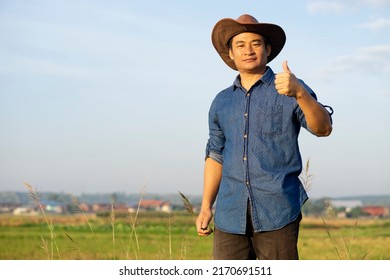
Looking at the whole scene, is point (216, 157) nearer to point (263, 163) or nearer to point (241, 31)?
point (263, 163)

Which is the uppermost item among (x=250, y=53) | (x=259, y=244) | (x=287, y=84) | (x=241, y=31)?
(x=241, y=31)

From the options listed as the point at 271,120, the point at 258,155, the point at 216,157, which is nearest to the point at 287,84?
the point at 271,120

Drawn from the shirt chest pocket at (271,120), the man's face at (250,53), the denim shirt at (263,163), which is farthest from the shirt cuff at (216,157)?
the man's face at (250,53)

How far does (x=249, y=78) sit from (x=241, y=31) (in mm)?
268

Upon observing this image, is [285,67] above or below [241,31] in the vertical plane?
below

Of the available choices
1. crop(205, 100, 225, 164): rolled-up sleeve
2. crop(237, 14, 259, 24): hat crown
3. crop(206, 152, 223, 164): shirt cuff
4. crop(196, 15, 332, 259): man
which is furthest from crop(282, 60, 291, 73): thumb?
crop(206, 152, 223, 164): shirt cuff

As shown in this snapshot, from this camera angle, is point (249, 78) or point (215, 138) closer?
point (249, 78)

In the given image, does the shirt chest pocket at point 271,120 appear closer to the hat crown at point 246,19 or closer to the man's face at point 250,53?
the man's face at point 250,53

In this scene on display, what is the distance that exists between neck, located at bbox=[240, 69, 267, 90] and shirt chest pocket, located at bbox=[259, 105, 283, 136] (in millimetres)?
202

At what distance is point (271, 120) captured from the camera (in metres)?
3.24

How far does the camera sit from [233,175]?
3.29 meters

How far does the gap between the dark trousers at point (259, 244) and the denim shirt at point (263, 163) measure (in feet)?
0.14

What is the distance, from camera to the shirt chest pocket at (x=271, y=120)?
10.6 feet
